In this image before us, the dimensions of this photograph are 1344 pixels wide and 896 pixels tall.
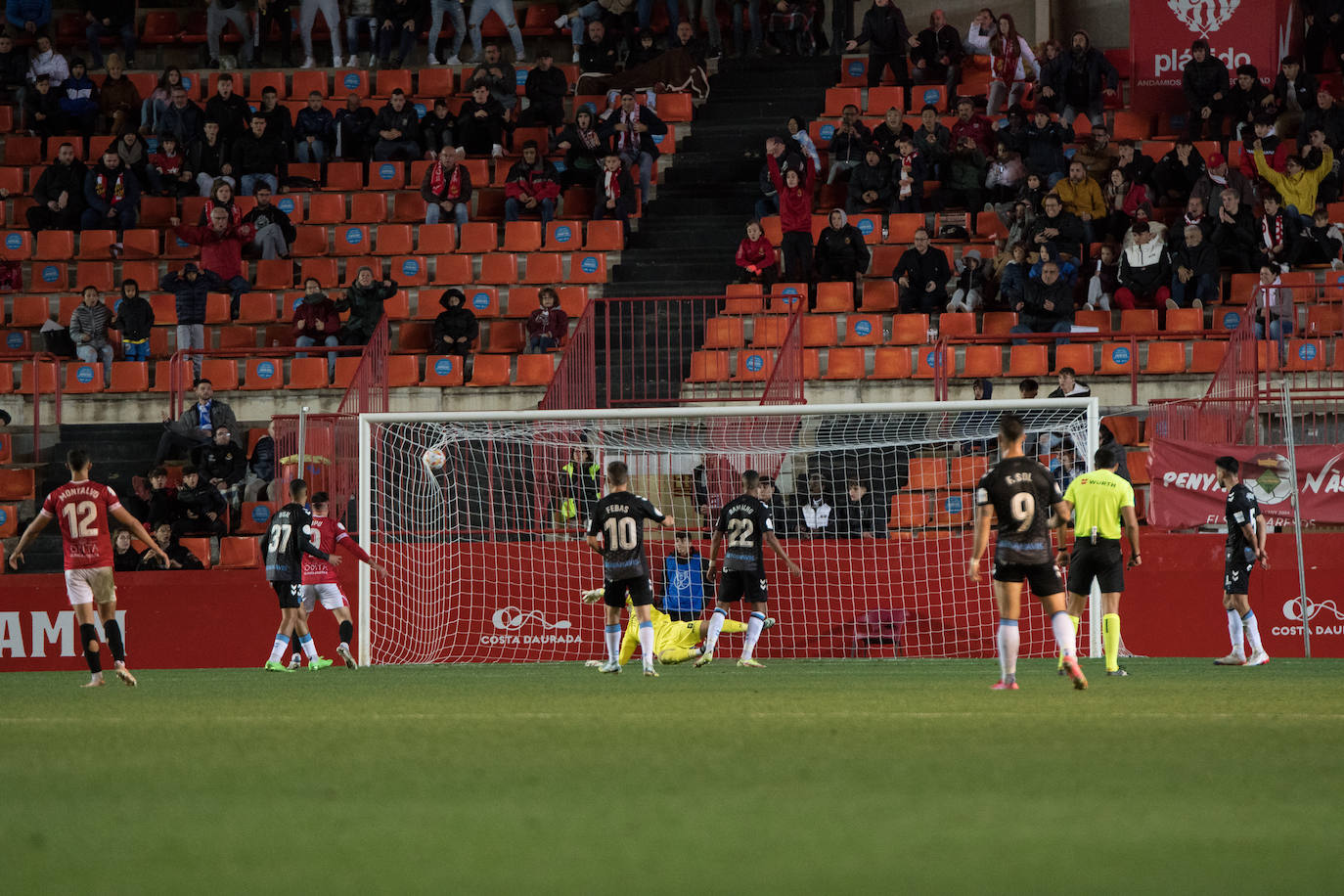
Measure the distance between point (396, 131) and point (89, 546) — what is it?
527 inches

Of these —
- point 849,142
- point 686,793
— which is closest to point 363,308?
point 849,142

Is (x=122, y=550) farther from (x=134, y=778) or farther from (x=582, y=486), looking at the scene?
(x=134, y=778)

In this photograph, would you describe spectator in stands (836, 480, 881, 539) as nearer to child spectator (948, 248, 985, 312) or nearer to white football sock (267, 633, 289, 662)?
child spectator (948, 248, 985, 312)

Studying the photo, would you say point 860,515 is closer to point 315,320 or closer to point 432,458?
point 432,458

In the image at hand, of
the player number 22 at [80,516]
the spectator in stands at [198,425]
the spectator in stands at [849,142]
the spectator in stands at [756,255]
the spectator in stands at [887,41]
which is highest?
the spectator in stands at [887,41]

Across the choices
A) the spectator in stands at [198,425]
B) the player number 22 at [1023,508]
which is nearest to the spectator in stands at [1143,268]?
the player number 22 at [1023,508]

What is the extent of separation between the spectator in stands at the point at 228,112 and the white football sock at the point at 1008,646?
17223 mm

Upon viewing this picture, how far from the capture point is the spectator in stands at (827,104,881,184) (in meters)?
23.8

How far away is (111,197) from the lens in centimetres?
2547

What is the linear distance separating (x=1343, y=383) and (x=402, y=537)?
10304 millimetres

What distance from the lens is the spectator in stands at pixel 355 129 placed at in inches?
1027

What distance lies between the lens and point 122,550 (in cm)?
1917

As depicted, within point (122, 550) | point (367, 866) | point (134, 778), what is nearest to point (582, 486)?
point (122, 550)

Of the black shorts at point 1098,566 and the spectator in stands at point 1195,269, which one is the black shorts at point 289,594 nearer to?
the black shorts at point 1098,566
